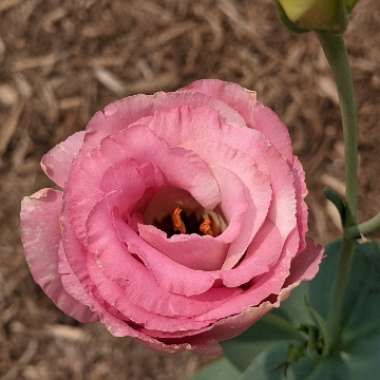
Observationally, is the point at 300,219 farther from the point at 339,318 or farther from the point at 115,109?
the point at 339,318

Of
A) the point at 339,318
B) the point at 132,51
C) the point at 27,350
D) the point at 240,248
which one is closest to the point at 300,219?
the point at 240,248

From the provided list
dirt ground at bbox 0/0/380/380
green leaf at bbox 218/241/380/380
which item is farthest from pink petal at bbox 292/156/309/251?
dirt ground at bbox 0/0/380/380

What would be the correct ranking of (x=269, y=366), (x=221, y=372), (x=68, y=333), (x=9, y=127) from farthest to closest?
(x=9, y=127) → (x=68, y=333) → (x=221, y=372) → (x=269, y=366)

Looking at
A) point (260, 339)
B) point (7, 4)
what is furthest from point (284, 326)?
point (7, 4)

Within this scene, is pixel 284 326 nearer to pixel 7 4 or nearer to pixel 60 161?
pixel 60 161

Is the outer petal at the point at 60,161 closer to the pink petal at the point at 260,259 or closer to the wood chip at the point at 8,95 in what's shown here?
the pink petal at the point at 260,259

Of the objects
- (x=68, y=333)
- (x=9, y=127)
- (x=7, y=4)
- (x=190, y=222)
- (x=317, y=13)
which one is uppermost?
(x=317, y=13)

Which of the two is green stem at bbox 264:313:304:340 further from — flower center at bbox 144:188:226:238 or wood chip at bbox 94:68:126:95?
wood chip at bbox 94:68:126:95
